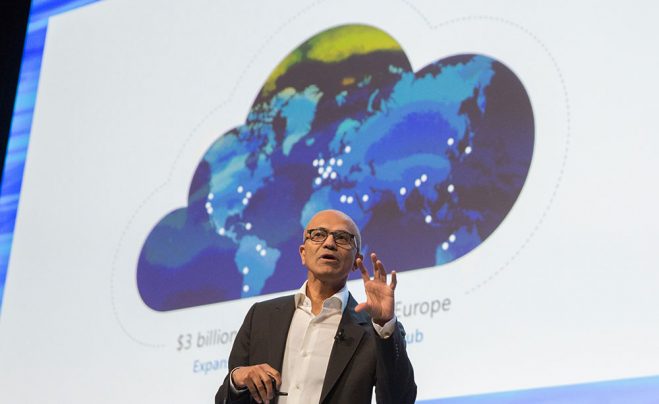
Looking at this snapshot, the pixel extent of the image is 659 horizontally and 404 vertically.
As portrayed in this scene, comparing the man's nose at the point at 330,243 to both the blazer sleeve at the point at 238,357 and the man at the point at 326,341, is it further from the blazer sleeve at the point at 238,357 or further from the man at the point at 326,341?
the blazer sleeve at the point at 238,357

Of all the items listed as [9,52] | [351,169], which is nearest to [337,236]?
[351,169]

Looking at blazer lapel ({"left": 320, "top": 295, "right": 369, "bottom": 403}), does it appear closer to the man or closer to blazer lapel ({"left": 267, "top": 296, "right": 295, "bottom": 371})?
the man

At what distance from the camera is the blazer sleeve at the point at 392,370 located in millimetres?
2076

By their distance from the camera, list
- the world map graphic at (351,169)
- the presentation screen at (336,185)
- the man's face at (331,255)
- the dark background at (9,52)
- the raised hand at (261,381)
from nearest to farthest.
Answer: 1. the raised hand at (261,381)
2. the man's face at (331,255)
3. the presentation screen at (336,185)
4. the world map graphic at (351,169)
5. the dark background at (9,52)

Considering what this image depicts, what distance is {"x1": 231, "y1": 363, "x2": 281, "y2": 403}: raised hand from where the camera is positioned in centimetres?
203

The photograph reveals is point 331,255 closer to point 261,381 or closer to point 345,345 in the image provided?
point 345,345

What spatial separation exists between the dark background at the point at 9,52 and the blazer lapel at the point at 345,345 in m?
2.70

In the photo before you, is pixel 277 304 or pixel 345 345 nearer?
pixel 345 345

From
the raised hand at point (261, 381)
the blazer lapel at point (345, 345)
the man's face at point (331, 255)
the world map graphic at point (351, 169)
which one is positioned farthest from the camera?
the world map graphic at point (351, 169)

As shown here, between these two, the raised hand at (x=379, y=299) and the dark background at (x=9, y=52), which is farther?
the dark background at (x=9, y=52)

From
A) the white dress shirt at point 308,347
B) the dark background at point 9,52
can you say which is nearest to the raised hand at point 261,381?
the white dress shirt at point 308,347

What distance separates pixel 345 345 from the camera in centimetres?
221

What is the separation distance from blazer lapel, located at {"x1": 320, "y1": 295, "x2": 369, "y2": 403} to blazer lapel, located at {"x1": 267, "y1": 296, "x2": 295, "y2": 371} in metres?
0.12

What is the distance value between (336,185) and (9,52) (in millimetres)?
2219
